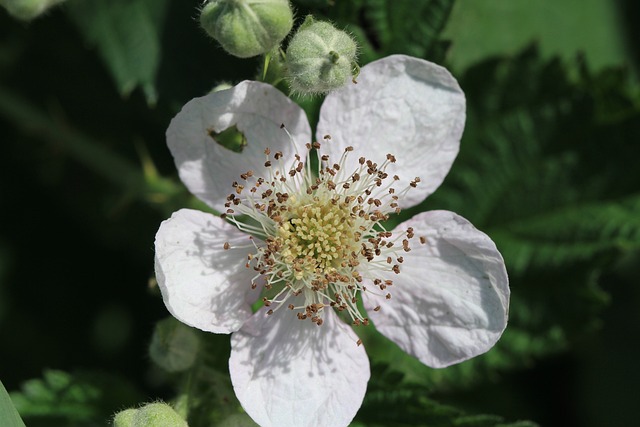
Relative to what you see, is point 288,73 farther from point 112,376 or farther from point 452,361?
point 112,376

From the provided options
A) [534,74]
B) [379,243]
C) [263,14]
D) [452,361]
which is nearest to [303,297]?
[379,243]

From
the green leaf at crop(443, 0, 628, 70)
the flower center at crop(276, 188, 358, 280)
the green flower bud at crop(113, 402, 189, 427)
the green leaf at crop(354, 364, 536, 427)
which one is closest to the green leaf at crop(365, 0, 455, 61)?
the flower center at crop(276, 188, 358, 280)

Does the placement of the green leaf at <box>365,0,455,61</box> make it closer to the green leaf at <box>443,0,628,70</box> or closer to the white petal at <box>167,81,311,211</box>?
the white petal at <box>167,81,311,211</box>

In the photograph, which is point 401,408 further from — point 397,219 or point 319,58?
point 319,58

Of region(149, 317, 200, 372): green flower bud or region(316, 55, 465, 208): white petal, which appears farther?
region(316, 55, 465, 208): white petal

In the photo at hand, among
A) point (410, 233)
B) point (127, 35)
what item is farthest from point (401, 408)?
point (127, 35)

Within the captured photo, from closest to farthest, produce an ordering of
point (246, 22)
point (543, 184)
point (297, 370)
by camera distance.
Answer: point (246, 22)
point (297, 370)
point (543, 184)

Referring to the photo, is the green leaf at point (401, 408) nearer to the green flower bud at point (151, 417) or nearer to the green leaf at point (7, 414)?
the green flower bud at point (151, 417)
